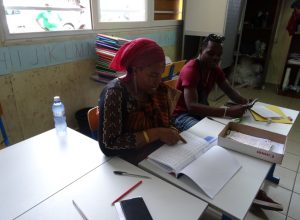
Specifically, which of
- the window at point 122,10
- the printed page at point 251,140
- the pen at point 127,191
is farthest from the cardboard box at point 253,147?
the window at point 122,10

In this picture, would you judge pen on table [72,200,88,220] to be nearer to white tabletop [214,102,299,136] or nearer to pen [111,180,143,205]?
pen [111,180,143,205]

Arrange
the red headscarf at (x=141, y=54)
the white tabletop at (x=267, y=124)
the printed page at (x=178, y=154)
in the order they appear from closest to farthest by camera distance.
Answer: the printed page at (x=178, y=154) < the red headscarf at (x=141, y=54) < the white tabletop at (x=267, y=124)

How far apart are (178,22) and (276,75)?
7.76ft

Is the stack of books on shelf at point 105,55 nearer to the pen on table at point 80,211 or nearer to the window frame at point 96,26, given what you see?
the window frame at point 96,26

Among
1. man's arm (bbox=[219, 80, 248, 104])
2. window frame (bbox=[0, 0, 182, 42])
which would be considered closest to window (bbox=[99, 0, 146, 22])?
window frame (bbox=[0, 0, 182, 42])

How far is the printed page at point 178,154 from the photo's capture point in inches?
41.3

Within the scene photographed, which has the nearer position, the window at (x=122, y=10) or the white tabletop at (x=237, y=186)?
the white tabletop at (x=237, y=186)

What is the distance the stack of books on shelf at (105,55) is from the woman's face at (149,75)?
1078mm

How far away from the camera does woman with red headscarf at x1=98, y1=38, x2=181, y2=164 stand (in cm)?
114

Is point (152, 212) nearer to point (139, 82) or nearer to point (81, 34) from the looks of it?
point (139, 82)

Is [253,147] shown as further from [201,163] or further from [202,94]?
[202,94]

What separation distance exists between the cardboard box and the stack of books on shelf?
1288 mm

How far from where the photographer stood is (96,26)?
8.01 feet

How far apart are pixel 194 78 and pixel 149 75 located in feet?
2.28
